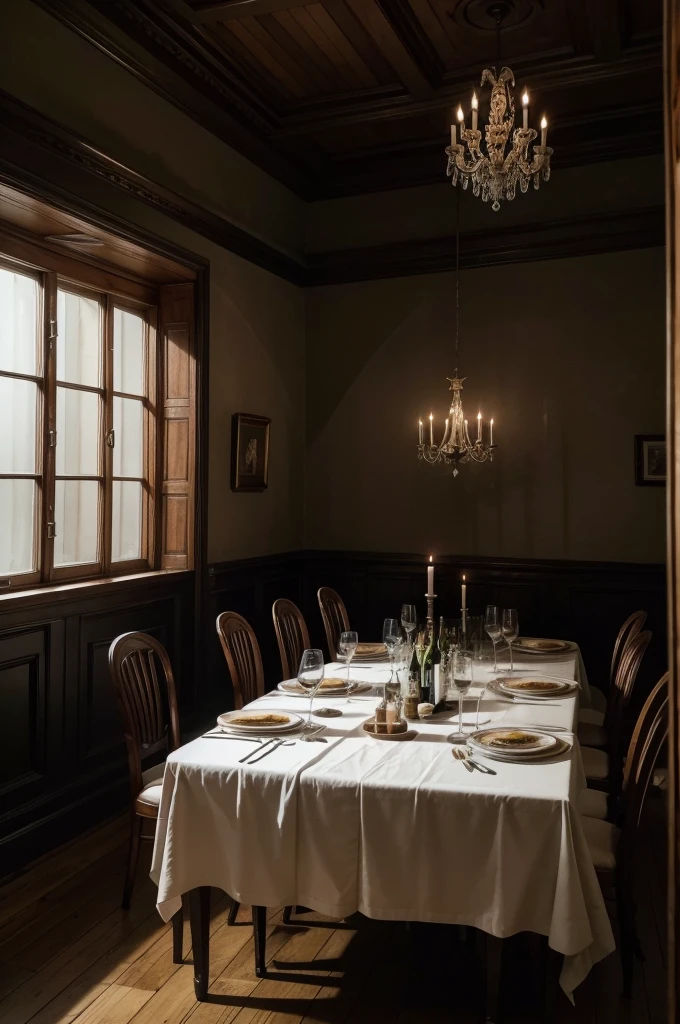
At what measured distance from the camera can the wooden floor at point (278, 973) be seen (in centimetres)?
242

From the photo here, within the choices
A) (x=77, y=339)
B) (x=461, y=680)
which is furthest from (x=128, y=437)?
(x=461, y=680)

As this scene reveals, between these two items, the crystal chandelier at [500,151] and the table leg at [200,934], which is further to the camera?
the crystal chandelier at [500,151]

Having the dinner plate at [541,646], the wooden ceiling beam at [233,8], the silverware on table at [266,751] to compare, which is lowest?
the silverware on table at [266,751]

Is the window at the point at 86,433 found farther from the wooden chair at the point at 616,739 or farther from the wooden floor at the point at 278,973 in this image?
the wooden chair at the point at 616,739

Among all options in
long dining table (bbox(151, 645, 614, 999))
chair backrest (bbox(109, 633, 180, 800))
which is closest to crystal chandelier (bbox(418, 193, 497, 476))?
chair backrest (bbox(109, 633, 180, 800))

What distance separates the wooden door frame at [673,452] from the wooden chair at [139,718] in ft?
6.05

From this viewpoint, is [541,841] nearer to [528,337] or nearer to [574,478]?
[574,478]

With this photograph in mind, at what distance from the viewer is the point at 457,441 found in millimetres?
5035

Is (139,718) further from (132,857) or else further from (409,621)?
(409,621)

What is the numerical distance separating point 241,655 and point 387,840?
5.05 ft

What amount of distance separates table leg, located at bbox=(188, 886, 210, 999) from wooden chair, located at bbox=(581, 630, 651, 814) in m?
1.49

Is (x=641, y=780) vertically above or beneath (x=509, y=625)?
beneath

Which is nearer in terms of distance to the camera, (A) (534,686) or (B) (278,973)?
(B) (278,973)

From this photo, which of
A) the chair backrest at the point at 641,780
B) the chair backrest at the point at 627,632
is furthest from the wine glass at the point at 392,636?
the chair backrest at the point at 627,632
